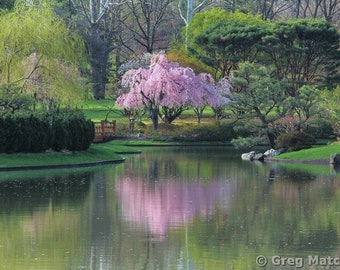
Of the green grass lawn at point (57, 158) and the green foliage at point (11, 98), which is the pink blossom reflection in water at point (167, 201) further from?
the green foliage at point (11, 98)

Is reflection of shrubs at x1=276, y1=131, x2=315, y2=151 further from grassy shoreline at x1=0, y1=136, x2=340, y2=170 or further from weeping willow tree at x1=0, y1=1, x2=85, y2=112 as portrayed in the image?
weeping willow tree at x1=0, y1=1, x2=85, y2=112

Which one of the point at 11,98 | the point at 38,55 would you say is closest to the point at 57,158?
the point at 11,98

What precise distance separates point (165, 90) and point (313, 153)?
23.7m

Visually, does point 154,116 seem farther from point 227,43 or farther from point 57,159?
point 57,159

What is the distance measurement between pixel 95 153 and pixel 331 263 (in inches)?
1340

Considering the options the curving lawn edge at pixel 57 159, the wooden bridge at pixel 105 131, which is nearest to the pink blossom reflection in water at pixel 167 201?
the curving lawn edge at pixel 57 159

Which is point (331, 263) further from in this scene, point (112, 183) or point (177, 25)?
point (177, 25)

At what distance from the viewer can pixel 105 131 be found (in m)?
73.1

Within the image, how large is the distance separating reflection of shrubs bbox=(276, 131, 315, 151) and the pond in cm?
1294

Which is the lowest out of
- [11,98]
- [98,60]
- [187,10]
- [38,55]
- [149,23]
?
[11,98]

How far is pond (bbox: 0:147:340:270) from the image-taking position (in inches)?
746
